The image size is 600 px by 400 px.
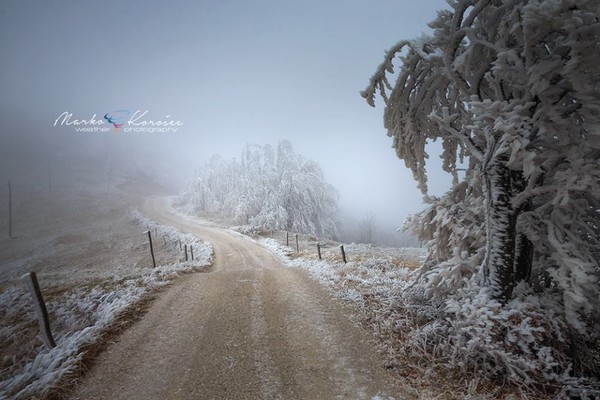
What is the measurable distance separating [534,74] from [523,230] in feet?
8.68

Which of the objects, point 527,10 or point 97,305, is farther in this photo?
point 97,305

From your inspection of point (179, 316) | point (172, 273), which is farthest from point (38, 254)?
point (179, 316)

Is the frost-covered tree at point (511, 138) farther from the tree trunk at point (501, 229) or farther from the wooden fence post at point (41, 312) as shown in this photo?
the wooden fence post at point (41, 312)

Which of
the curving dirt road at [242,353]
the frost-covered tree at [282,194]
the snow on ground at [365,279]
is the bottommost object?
the curving dirt road at [242,353]

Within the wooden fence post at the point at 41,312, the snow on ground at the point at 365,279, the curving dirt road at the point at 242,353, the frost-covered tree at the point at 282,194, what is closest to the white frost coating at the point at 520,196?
the curving dirt road at the point at 242,353

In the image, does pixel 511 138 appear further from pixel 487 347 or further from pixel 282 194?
pixel 282 194

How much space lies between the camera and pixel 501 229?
4.75 metres

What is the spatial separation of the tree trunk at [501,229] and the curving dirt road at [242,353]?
2691 millimetres

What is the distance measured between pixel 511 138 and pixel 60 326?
1198 cm

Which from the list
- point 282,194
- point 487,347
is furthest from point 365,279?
point 282,194

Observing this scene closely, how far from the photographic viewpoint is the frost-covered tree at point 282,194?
3041 cm

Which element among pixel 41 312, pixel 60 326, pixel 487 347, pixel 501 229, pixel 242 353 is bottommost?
pixel 242 353

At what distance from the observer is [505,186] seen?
15.4ft

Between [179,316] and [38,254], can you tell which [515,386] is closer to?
[179,316]
